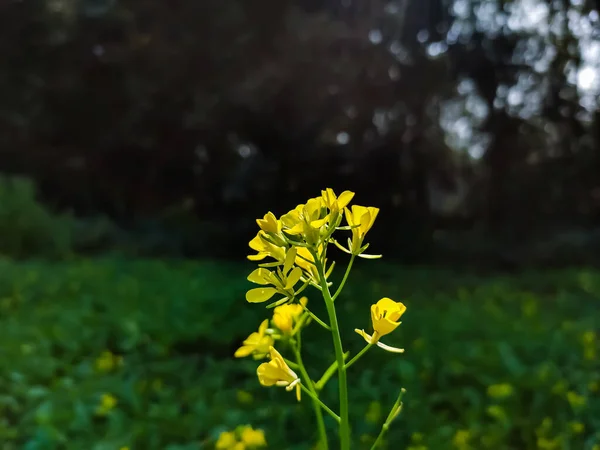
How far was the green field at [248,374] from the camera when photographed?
1170 millimetres

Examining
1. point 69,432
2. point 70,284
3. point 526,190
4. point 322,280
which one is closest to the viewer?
point 322,280

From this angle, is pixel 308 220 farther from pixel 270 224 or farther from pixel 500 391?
pixel 500 391

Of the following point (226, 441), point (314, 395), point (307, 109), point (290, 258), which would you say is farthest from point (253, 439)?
point (307, 109)

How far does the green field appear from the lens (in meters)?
1.17

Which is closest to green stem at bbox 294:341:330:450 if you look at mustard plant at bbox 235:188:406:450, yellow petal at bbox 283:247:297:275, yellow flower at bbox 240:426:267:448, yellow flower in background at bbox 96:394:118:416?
mustard plant at bbox 235:188:406:450

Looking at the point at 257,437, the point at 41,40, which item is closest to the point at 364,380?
the point at 257,437

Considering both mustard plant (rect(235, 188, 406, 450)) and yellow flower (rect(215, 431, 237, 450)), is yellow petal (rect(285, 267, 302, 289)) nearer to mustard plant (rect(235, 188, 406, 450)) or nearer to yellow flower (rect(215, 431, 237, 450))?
mustard plant (rect(235, 188, 406, 450))

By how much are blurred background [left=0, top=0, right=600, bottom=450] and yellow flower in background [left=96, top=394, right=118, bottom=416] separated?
0.01 metres

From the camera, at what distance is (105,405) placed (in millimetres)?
1252

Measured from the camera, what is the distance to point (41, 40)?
185 inches

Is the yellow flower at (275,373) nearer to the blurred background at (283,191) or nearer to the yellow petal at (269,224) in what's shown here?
the yellow petal at (269,224)

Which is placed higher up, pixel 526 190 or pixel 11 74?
pixel 11 74

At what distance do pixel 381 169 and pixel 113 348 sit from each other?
9.46 feet

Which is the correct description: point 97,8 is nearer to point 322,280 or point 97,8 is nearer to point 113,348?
point 113,348
